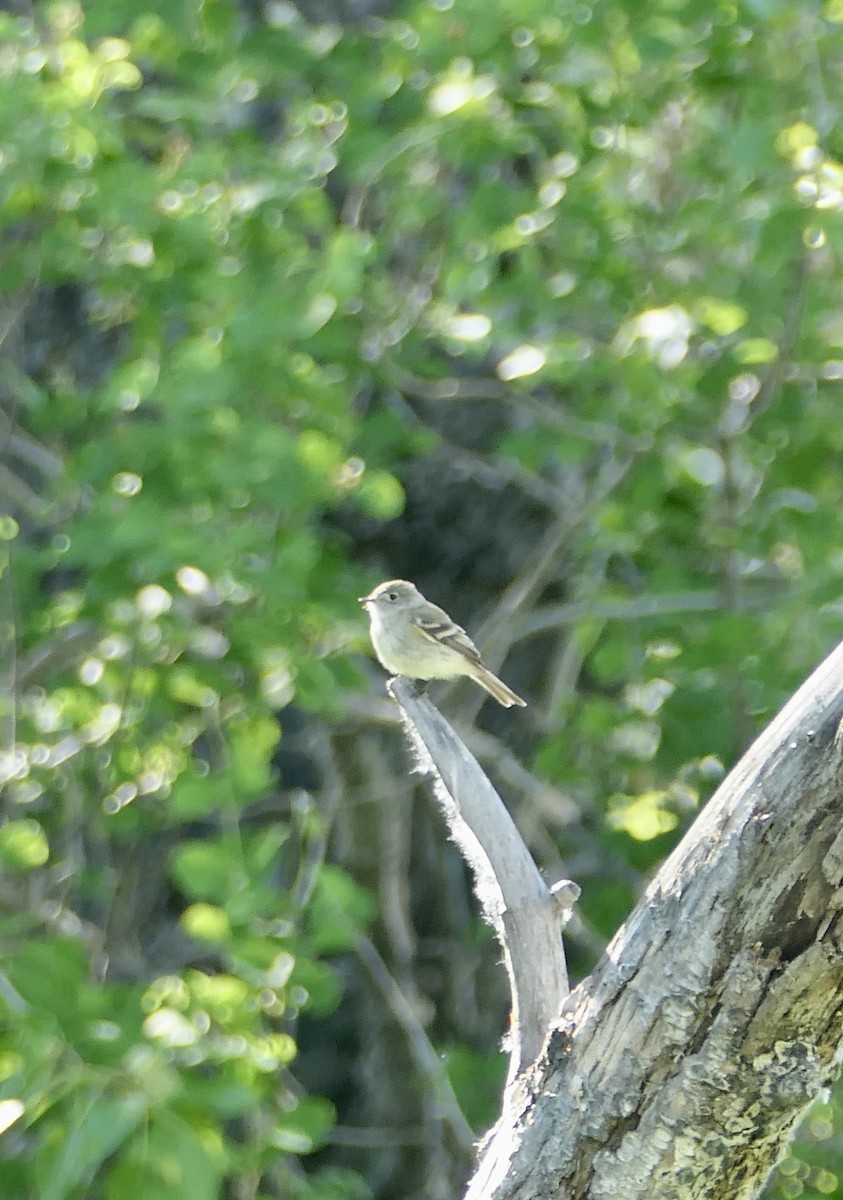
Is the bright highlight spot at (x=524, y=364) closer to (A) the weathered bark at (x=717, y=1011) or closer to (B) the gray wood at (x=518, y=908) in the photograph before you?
(B) the gray wood at (x=518, y=908)

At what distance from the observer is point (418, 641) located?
519cm

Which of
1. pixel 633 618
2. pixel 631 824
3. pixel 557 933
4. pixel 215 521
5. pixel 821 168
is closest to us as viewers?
pixel 557 933

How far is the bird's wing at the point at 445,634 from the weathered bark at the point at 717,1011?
9.11 ft

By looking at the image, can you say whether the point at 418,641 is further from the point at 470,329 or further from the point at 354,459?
the point at 470,329

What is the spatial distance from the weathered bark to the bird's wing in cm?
278

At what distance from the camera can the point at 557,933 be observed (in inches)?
114

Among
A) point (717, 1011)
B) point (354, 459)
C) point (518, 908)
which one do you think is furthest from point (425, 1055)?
point (717, 1011)

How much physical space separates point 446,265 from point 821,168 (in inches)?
63.0

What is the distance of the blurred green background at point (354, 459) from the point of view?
434cm

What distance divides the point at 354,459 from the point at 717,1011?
10.1 ft

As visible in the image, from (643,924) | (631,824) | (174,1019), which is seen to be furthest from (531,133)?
(643,924)

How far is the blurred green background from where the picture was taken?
434 cm

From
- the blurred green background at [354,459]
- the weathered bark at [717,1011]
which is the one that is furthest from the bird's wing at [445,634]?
the weathered bark at [717,1011]

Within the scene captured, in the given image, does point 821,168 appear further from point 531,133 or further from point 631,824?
point 631,824
